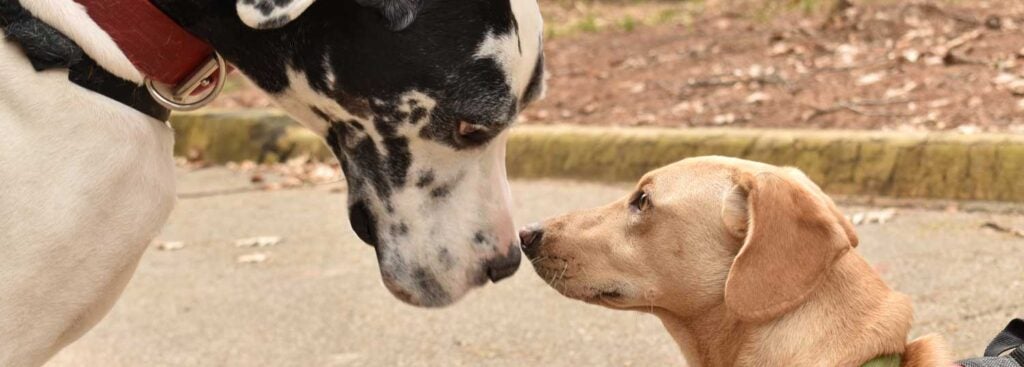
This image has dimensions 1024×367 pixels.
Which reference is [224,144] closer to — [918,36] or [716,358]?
[918,36]

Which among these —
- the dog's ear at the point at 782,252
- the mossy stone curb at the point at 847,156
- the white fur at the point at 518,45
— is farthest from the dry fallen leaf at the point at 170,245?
the white fur at the point at 518,45

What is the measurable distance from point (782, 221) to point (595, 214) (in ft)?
2.45

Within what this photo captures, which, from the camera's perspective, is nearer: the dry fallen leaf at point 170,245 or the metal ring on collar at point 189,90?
the metal ring on collar at point 189,90

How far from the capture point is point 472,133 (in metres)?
2.92

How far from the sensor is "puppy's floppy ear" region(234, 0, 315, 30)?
2539mm

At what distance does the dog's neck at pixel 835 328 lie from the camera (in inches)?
128

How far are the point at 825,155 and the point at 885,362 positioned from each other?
2948mm

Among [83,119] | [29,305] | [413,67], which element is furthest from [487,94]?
[29,305]

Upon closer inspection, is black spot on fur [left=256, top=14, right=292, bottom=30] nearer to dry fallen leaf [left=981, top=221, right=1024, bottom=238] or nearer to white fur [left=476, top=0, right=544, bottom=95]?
white fur [left=476, top=0, right=544, bottom=95]

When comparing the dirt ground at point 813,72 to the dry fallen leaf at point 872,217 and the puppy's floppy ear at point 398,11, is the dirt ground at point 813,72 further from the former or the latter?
the puppy's floppy ear at point 398,11

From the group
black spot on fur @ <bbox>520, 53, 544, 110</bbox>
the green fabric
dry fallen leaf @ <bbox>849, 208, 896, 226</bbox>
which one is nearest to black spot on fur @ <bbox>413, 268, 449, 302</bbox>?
black spot on fur @ <bbox>520, 53, 544, 110</bbox>

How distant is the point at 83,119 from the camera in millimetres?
2590

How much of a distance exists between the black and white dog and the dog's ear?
631 mm

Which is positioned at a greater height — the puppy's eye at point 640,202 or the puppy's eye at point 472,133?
the puppy's eye at point 472,133
